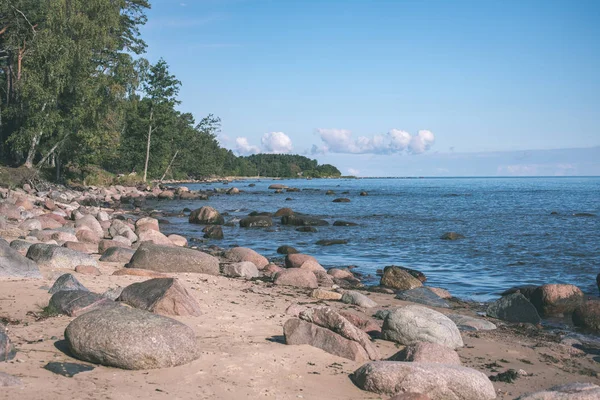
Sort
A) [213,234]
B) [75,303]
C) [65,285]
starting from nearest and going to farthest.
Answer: [75,303]
[65,285]
[213,234]

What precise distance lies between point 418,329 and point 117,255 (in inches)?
309

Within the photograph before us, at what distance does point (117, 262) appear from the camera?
41.4 feet

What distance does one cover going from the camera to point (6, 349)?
18.3ft

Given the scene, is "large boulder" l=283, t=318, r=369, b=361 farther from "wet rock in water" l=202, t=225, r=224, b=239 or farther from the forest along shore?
"wet rock in water" l=202, t=225, r=224, b=239

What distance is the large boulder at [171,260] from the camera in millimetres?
11914

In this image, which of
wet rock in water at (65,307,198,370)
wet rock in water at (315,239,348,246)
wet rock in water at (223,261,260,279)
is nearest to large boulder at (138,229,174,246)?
wet rock in water at (223,261,260,279)

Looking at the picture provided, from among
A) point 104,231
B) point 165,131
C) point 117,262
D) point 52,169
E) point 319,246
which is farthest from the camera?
point 165,131

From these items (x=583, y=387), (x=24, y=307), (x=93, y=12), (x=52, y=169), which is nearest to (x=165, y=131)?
(x=52, y=169)

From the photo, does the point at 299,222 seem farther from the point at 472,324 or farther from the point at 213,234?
the point at 472,324

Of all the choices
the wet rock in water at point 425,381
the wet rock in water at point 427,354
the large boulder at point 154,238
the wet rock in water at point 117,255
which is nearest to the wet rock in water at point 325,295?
the wet rock in water at point 427,354

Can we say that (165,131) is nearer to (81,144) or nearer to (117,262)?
(81,144)

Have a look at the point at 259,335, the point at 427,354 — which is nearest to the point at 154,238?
the point at 259,335

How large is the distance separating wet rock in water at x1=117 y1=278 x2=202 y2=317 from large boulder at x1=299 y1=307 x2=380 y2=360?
2.03m

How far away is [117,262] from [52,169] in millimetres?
30931
